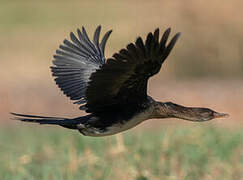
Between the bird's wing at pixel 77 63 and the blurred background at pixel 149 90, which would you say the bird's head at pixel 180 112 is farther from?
the bird's wing at pixel 77 63

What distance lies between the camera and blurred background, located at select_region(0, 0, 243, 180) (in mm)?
7520

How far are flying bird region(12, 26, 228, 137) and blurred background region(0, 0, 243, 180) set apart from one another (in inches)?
23.3

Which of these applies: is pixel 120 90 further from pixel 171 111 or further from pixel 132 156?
pixel 132 156

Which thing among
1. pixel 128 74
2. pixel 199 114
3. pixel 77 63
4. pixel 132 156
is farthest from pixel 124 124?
pixel 77 63

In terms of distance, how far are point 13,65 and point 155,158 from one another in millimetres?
12224

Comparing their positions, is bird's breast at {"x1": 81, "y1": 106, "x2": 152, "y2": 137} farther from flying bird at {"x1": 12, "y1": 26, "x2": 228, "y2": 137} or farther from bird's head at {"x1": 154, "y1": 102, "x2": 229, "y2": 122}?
bird's head at {"x1": 154, "y1": 102, "x2": 229, "y2": 122}

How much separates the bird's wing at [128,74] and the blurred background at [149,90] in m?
0.74

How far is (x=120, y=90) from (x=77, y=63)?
138cm

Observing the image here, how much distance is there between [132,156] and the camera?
766 cm

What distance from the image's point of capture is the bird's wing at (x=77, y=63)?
297 inches

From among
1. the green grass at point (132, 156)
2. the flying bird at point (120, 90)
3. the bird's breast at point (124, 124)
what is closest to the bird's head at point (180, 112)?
the flying bird at point (120, 90)

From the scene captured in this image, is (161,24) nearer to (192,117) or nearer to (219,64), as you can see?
(219,64)

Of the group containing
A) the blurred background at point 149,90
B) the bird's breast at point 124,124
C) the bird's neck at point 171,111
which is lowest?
the blurred background at point 149,90

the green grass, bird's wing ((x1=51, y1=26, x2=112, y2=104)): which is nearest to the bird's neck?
the green grass
